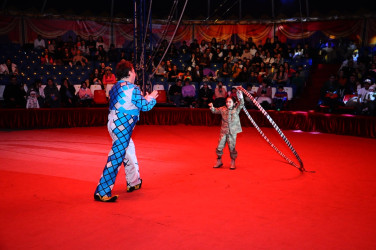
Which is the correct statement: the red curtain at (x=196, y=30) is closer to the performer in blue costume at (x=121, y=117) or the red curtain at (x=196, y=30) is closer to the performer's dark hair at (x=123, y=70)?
the performer's dark hair at (x=123, y=70)

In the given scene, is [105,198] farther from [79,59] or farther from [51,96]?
[79,59]

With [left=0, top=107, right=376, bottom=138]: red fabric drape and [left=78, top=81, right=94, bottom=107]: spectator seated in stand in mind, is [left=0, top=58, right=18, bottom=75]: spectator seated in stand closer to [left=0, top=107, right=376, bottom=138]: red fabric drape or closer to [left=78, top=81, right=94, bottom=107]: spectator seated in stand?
[left=78, top=81, right=94, bottom=107]: spectator seated in stand

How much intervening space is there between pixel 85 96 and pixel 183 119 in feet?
12.6

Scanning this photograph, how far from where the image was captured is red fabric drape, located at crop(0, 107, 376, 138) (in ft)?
34.4

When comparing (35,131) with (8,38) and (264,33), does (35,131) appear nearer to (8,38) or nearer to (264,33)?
(8,38)

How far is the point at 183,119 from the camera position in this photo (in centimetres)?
1262

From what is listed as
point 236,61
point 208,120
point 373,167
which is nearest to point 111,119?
point 373,167

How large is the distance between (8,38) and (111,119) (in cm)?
1792

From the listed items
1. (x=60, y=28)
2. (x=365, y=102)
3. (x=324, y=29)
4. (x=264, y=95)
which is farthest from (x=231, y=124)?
(x=60, y=28)

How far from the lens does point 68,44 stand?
16.9 meters

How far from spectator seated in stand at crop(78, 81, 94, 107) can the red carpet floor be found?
498 centimetres

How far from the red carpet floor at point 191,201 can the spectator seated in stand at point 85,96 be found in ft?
16.3

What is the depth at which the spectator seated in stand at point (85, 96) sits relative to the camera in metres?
13.2

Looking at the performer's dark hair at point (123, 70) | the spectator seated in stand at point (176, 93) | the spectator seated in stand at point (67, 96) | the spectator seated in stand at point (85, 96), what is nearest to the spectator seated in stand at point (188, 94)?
the spectator seated in stand at point (176, 93)
